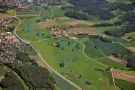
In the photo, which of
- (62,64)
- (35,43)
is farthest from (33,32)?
(62,64)

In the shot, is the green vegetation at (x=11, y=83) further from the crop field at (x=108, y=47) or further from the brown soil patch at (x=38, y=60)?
the crop field at (x=108, y=47)

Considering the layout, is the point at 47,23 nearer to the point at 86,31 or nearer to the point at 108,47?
the point at 86,31

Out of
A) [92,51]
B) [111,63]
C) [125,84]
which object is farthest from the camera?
[92,51]

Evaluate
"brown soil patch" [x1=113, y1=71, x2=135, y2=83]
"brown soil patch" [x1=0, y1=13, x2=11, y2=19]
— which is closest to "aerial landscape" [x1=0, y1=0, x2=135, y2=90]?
"brown soil patch" [x1=113, y1=71, x2=135, y2=83]

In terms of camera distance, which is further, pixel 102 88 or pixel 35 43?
pixel 35 43

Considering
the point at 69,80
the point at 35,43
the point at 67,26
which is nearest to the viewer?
the point at 69,80

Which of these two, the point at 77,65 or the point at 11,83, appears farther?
the point at 77,65

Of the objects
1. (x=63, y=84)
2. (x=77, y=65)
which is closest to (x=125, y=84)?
(x=77, y=65)

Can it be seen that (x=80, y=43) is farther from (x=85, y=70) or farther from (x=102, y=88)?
(x=102, y=88)

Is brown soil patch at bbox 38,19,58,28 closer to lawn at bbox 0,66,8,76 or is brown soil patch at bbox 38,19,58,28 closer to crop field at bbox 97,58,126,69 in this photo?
crop field at bbox 97,58,126,69
